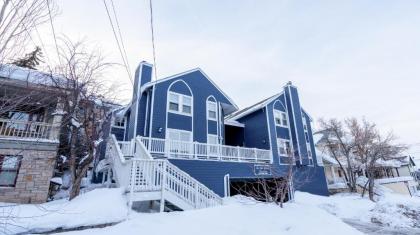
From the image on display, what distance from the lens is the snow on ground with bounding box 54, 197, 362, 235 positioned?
5.62m

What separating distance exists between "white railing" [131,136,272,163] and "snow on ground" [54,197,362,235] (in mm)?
5364

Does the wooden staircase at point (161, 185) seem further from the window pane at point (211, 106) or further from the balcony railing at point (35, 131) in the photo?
the window pane at point (211, 106)

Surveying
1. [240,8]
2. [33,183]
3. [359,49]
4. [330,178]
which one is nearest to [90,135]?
[33,183]

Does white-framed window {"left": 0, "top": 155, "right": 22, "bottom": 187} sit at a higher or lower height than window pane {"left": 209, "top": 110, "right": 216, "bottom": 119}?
lower

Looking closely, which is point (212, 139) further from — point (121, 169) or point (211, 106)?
point (121, 169)

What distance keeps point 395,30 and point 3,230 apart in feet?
56.7

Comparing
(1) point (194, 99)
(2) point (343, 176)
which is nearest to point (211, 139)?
(1) point (194, 99)

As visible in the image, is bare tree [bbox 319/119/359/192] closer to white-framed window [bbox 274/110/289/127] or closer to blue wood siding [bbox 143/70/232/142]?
white-framed window [bbox 274/110/289/127]

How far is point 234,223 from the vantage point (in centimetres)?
634

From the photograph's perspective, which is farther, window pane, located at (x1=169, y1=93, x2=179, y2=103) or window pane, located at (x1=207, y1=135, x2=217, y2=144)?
window pane, located at (x1=207, y1=135, x2=217, y2=144)

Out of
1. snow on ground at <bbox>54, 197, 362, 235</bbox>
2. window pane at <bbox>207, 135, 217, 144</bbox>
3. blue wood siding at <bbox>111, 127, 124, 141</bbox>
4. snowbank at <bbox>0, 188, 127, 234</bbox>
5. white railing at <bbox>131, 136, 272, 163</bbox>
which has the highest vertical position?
blue wood siding at <bbox>111, 127, 124, 141</bbox>

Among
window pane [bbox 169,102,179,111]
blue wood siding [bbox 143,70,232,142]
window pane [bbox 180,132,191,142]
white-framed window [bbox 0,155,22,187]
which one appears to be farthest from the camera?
window pane [bbox 169,102,179,111]

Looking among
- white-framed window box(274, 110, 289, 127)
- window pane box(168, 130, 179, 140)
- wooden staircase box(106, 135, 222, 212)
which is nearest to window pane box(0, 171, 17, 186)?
wooden staircase box(106, 135, 222, 212)

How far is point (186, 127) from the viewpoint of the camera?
51.2 feet
